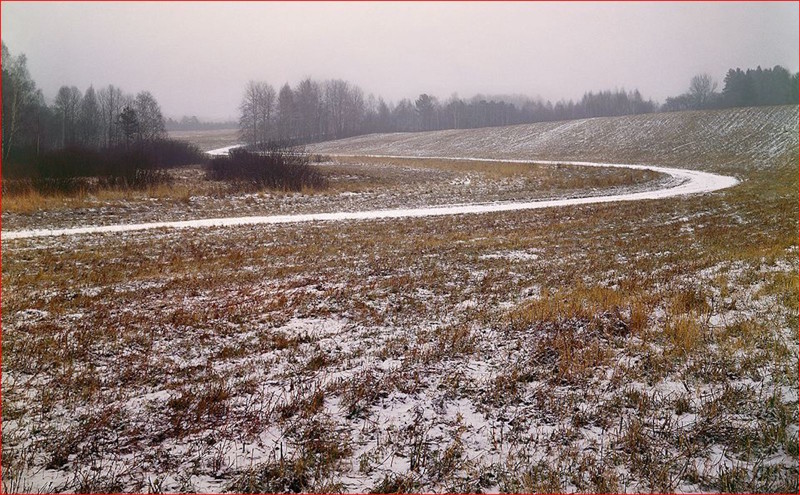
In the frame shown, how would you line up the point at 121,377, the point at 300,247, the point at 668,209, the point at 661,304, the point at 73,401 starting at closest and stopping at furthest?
the point at 73,401
the point at 121,377
the point at 661,304
the point at 300,247
the point at 668,209

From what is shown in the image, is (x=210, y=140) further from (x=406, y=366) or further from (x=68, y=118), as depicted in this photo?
(x=406, y=366)

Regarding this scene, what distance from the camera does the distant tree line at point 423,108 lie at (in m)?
102

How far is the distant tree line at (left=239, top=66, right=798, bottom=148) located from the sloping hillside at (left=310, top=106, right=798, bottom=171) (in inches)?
491

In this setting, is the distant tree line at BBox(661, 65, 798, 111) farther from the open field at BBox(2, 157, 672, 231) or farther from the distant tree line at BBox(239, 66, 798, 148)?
the open field at BBox(2, 157, 672, 231)

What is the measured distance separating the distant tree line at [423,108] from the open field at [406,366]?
64899mm

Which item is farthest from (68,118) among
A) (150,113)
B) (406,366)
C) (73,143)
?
(406,366)

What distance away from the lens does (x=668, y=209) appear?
20734mm

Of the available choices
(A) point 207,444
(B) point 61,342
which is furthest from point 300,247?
(A) point 207,444

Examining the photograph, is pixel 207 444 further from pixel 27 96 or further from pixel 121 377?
pixel 27 96

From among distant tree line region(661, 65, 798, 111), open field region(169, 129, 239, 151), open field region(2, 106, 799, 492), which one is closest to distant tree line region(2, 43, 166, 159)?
open field region(169, 129, 239, 151)

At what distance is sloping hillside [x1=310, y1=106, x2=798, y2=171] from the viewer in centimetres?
5331

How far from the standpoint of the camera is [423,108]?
499 feet

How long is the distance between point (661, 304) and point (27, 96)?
5596cm

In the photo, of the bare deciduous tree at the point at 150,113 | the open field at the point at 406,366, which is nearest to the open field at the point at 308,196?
the open field at the point at 406,366
